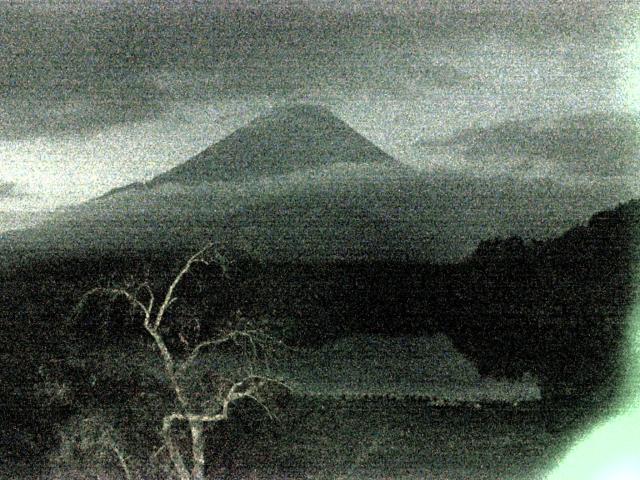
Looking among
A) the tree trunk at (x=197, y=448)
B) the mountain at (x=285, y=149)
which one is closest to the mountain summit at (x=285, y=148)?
the mountain at (x=285, y=149)

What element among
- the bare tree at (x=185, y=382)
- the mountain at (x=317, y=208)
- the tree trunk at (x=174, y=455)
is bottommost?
the tree trunk at (x=174, y=455)

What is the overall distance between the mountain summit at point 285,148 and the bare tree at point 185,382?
48 centimetres

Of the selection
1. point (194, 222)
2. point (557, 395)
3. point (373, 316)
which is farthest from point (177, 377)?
point (557, 395)

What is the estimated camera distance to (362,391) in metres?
3.06

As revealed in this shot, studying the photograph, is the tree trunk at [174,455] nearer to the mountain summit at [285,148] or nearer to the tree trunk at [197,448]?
the tree trunk at [197,448]

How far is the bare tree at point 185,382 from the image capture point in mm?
2785

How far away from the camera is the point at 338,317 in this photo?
10.1 ft

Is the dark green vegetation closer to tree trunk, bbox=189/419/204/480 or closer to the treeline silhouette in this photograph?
the treeline silhouette

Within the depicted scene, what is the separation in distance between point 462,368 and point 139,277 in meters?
1.86

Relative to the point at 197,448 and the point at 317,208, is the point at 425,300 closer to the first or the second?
the point at 317,208

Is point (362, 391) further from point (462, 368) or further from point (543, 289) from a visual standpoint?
point (543, 289)

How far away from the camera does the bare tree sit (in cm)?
279

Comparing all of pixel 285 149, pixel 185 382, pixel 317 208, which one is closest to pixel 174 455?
pixel 185 382

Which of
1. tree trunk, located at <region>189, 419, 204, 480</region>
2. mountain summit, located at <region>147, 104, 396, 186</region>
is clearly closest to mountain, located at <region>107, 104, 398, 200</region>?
mountain summit, located at <region>147, 104, 396, 186</region>
